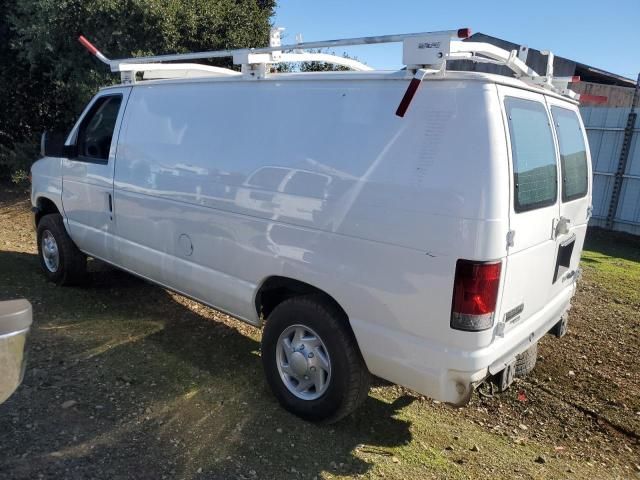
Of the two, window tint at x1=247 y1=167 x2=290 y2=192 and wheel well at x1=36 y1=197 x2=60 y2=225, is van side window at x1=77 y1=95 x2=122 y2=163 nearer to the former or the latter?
wheel well at x1=36 y1=197 x2=60 y2=225

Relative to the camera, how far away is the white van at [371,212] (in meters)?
2.70

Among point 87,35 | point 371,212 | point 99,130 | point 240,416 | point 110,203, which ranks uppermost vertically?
point 87,35

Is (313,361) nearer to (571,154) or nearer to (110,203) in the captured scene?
(571,154)

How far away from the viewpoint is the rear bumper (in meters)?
2.77

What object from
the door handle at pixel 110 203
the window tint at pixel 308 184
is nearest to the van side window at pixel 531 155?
the window tint at pixel 308 184

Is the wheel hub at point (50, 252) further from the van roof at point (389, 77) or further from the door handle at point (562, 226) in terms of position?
the door handle at point (562, 226)

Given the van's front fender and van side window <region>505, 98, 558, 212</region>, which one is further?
the van's front fender

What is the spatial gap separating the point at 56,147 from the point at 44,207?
100cm

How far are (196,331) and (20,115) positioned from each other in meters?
9.49

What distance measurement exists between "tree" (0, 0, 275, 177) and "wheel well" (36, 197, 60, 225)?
15.1 feet

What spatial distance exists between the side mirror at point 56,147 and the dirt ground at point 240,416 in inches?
59.2

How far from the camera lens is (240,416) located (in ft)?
11.4

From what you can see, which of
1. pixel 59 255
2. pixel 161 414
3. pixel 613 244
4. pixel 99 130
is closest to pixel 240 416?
pixel 161 414

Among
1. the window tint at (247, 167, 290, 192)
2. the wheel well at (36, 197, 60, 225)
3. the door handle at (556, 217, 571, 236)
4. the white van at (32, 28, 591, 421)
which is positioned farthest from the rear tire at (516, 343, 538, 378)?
the wheel well at (36, 197, 60, 225)
